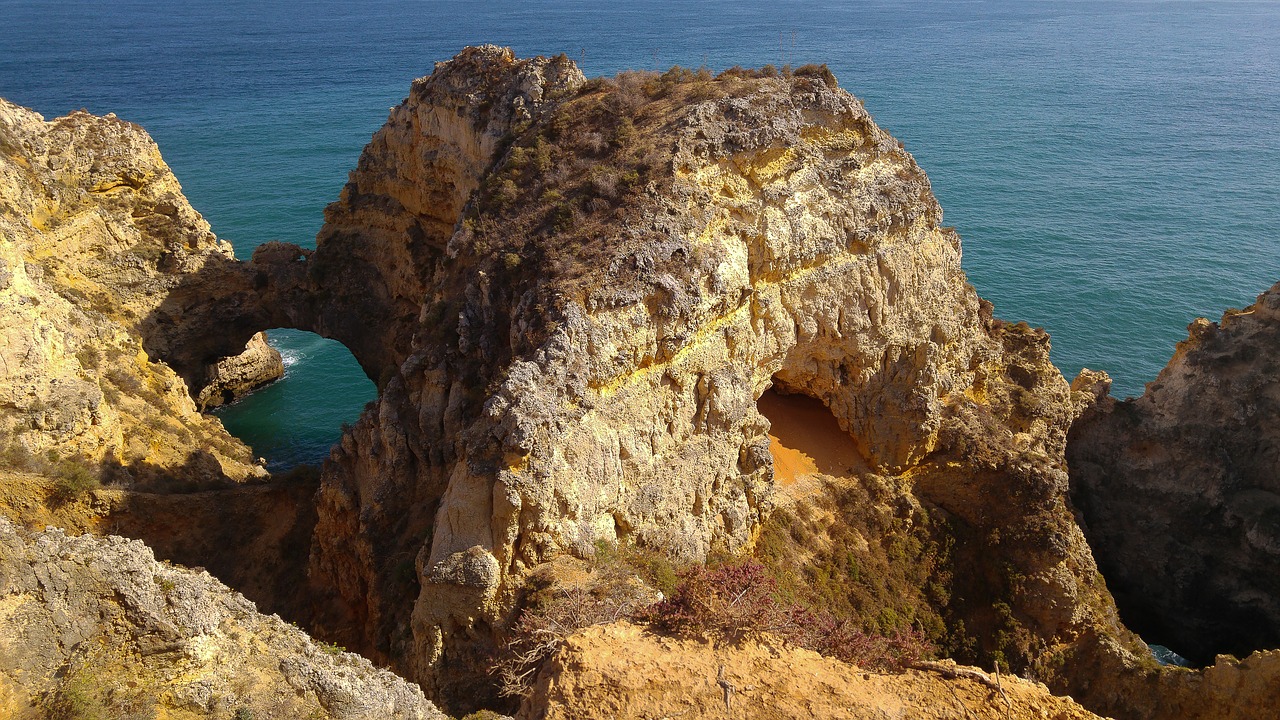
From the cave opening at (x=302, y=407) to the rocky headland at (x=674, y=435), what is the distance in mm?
7406

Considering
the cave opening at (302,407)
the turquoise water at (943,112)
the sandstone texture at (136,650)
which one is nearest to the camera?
the sandstone texture at (136,650)

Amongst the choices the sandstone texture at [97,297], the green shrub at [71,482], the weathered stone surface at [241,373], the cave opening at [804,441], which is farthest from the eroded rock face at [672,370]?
the weathered stone surface at [241,373]

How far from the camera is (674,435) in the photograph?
21984 millimetres

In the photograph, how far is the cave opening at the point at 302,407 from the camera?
138ft

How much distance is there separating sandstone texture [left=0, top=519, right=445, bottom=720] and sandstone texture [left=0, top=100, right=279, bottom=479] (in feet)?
52.4

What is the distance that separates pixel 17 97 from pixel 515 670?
98783 mm

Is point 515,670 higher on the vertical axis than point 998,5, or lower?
lower

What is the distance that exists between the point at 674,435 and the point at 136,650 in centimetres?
1328

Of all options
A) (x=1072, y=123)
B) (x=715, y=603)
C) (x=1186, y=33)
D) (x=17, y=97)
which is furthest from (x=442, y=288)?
(x=1186, y=33)

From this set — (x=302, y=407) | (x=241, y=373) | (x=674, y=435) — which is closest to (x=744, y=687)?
(x=674, y=435)

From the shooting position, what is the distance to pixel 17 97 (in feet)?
281

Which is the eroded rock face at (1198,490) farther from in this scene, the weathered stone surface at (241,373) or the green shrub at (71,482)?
the weathered stone surface at (241,373)

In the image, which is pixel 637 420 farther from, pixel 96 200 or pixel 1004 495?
pixel 96 200

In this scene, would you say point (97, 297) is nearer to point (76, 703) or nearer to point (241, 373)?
point (241, 373)
